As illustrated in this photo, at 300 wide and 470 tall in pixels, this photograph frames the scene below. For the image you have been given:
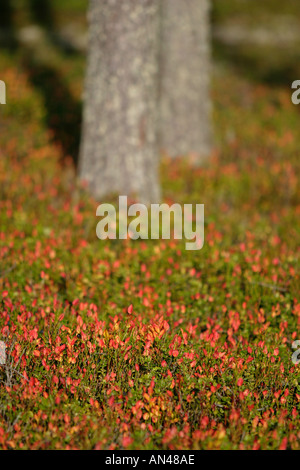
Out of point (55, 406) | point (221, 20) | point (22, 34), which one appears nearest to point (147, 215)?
point (55, 406)

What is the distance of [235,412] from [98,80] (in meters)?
5.39

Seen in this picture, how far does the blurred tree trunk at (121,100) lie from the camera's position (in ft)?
22.5

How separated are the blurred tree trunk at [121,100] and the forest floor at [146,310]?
61cm

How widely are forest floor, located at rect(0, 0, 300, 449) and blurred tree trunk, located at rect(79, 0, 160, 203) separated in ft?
2.01

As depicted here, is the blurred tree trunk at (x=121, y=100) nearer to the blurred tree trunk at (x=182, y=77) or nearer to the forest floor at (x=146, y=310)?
the forest floor at (x=146, y=310)

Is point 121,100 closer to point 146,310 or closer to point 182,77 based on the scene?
point 182,77

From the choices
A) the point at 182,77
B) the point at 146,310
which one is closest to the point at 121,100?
the point at 182,77

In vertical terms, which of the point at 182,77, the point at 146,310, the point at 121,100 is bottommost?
the point at 146,310

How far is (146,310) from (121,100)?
362cm

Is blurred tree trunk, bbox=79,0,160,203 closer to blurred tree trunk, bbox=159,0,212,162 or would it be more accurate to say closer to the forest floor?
the forest floor

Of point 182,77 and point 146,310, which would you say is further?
point 182,77

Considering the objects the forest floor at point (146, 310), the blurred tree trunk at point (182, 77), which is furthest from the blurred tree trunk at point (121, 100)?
the blurred tree trunk at point (182, 77)

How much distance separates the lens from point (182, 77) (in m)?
9.84

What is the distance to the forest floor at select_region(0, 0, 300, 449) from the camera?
3.28 m
